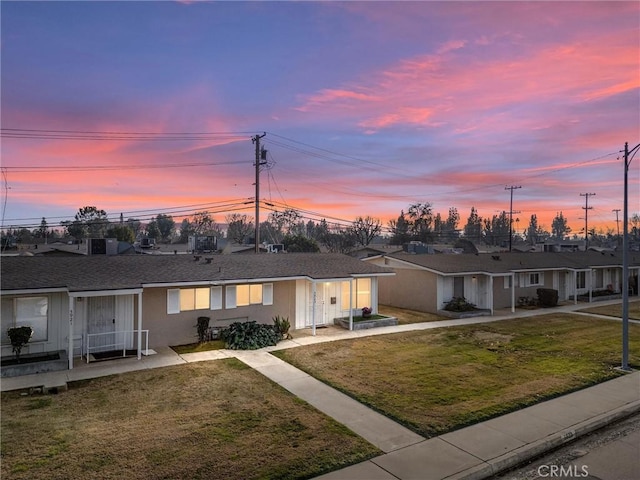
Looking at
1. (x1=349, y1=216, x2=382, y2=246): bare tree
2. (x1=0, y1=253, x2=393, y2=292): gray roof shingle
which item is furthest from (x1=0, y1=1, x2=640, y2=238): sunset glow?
(x1=349, y1=216, x2=382, y2=246): bare tree

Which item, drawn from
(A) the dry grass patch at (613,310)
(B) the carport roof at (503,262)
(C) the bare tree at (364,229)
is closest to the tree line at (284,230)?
(C) the bare tree at (364,229)

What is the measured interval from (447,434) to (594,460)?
263cm

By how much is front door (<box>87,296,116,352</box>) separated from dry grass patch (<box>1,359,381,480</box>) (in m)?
3.47

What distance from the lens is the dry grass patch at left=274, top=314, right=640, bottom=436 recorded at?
9.89 m

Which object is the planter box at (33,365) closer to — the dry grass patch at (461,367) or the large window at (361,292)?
the dry grass patch at (461,367)

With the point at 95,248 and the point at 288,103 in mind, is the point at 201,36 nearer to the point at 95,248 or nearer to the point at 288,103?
the point at 288,103

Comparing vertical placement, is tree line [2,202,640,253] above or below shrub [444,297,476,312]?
above

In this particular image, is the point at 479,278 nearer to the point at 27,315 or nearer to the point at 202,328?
the point at 202,328

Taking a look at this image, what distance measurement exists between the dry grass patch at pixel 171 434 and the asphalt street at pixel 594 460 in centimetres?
307

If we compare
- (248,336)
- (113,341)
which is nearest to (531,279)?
(248,336)

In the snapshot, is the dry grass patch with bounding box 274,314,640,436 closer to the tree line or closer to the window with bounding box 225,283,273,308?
the window with bounding box 225,283,273,308

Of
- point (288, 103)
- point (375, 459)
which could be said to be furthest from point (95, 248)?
point (375, 459)

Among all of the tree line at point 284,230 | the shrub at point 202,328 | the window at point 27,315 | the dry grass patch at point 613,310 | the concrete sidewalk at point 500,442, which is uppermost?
the tree line at point 284,230

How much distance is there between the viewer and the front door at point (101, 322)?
14617 millimetres
